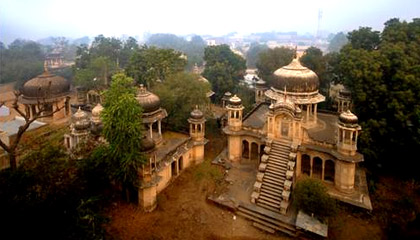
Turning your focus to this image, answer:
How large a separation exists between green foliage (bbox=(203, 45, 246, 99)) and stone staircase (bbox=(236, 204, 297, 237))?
25.1 m

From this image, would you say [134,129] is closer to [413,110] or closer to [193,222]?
[193,222]

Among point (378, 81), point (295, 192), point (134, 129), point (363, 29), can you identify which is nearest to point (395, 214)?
point (295, 192)

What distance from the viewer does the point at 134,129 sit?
1764cm

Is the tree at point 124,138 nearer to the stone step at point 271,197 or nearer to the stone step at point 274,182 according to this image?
the stone step at point 271,197

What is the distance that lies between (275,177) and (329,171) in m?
4.76

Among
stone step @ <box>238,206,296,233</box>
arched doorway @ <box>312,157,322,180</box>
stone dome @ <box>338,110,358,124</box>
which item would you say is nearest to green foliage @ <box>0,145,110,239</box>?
stone step @ <box>238,206,296,233</box>

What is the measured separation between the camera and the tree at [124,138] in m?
17.6

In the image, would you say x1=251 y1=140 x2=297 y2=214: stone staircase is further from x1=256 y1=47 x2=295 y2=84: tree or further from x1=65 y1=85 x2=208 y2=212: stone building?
x1=256 y1=47 x2=295 y2=84: tree

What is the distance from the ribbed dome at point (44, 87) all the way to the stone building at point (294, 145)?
18763 mm

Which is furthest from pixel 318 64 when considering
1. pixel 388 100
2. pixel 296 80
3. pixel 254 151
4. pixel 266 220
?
pixel 266 220

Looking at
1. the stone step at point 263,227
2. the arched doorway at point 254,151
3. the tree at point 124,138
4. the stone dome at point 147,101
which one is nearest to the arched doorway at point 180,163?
the stone dome at point 147,101

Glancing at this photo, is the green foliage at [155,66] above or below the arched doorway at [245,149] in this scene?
above

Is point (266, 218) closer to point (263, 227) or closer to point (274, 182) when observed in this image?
point (263, 227)

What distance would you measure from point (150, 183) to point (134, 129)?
137 inches
